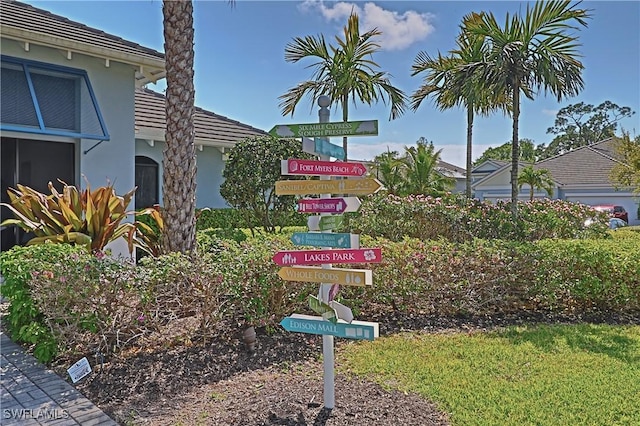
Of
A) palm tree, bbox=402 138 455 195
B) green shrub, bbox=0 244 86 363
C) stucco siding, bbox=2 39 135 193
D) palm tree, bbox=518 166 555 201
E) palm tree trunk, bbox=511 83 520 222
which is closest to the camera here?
green shrub, bbox=0 244 86 363

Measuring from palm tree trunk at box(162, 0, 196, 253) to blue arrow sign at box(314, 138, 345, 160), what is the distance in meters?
2.91

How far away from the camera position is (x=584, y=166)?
118 feet

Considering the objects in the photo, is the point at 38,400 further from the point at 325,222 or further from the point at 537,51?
the point at 537,51

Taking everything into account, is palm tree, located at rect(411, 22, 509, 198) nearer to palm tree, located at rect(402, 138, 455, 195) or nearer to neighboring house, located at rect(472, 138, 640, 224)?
palm tree, located at rect(402, 138, 455, 195)

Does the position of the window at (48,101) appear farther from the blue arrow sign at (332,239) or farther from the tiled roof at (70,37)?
the blue arrow sign at (332,239)

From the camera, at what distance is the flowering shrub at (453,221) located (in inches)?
462

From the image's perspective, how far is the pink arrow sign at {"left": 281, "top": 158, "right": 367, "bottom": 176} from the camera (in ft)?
12.5

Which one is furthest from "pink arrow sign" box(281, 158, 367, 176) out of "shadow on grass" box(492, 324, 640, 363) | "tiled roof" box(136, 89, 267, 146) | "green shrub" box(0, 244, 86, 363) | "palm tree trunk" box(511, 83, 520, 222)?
"tiled roof" box(136, 89, 267, 146)

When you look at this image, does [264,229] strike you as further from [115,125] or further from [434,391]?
[434,391]

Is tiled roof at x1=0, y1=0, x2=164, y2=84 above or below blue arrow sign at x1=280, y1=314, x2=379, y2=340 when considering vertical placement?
above

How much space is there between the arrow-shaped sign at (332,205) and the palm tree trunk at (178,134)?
2964 mm

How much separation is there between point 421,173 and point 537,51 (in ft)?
40.5

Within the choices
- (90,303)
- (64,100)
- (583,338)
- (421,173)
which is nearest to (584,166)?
(421,173)

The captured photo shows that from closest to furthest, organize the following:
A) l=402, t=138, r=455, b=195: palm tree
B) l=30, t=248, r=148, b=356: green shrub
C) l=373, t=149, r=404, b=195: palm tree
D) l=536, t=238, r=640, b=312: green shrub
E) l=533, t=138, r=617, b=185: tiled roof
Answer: l=30, t=248, r=148, b=356: green shrub
l=536, t=238, r=640, b=312: green shrub
l=402, t=138, r=455, b=195: palm tree
l=373, t=149, r=404, b=195: palm tree
l=533, t=138, r=617, b=185: tiled roof
